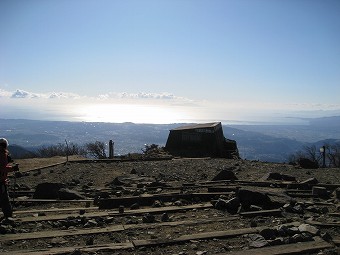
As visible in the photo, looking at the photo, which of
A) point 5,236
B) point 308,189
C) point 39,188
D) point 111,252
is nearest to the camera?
point 111,252

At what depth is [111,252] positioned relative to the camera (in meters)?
5.49

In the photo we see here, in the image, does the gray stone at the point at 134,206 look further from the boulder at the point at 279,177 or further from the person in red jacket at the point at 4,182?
the boulder at the point at 279,177

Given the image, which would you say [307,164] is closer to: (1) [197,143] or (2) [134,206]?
(1) [197,143]

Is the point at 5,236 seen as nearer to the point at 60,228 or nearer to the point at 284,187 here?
the point at 60,228

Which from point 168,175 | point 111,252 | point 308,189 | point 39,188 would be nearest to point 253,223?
point 111,252

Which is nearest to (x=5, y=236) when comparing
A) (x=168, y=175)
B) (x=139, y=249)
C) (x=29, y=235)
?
(x=29, y=235)

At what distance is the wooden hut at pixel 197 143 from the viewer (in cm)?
3244

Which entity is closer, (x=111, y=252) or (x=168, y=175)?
(x=111, y=252)

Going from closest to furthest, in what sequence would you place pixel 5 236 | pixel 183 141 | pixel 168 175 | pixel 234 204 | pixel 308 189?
pixel 5 236
pixel 234 204
pixel 308 189
pixel 168 175
pixel 183 141

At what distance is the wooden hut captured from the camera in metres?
32.4

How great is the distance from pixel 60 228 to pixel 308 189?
8476 millimetres

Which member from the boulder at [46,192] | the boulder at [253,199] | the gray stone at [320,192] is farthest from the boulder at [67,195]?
the gray stone at [320,192]

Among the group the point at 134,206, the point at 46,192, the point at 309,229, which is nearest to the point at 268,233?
the point at 309,229

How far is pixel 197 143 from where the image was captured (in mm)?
33125
